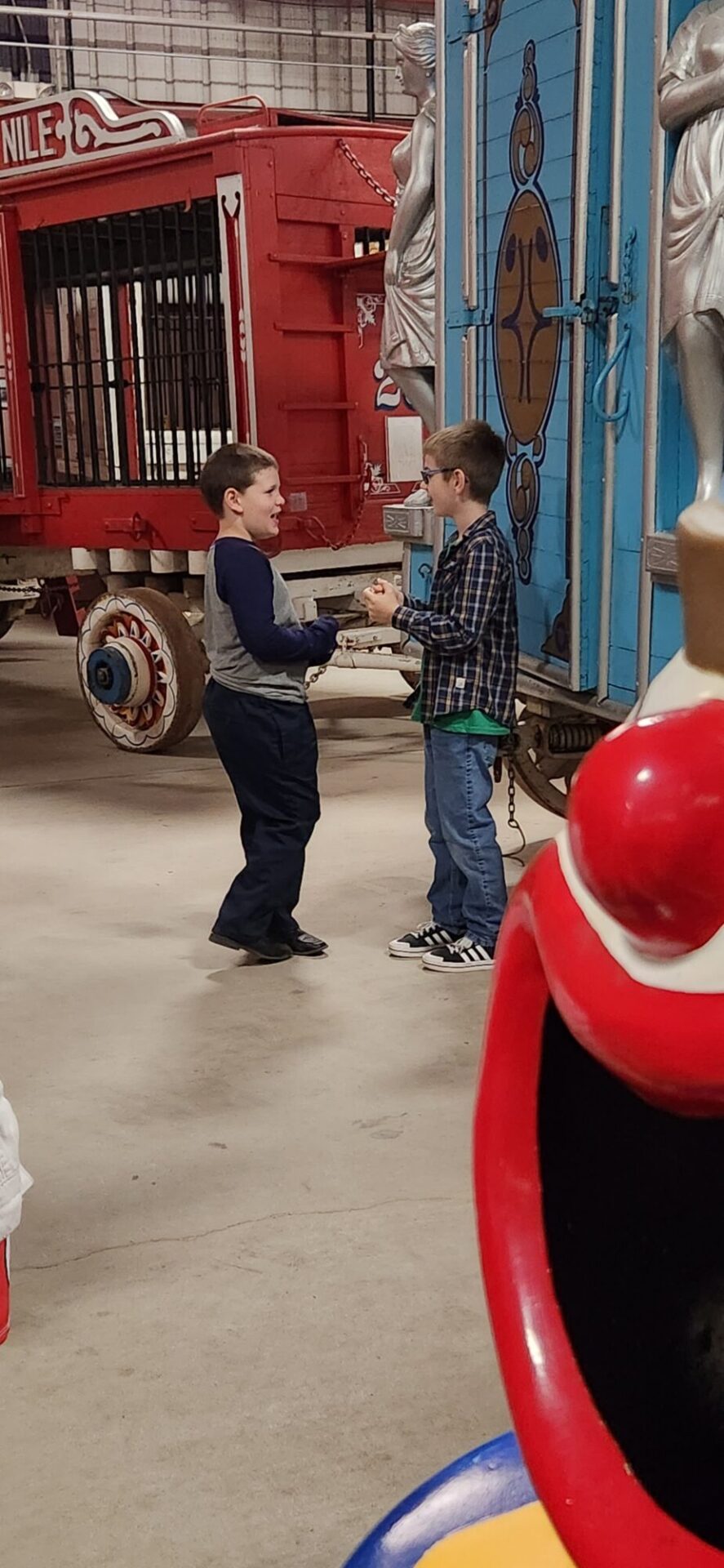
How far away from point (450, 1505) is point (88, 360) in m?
6.93

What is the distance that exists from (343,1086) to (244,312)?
4.18 meters

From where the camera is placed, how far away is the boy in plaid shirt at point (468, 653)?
4051 mm

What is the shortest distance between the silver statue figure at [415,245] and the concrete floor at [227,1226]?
5.22 feet

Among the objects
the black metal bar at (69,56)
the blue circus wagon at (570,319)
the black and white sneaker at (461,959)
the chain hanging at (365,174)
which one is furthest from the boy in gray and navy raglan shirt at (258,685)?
the black metal bar at (69,56)

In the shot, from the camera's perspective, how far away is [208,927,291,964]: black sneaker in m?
4.46

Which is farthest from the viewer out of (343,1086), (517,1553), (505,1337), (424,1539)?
(343,1086)

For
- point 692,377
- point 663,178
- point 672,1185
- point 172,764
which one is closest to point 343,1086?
point 692,377

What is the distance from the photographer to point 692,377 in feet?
10.8

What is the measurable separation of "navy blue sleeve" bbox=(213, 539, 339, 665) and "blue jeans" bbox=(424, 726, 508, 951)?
40cm

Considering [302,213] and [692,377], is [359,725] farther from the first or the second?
[692,377]

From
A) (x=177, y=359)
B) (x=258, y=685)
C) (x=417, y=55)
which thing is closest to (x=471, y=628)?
(x=258, y=685)

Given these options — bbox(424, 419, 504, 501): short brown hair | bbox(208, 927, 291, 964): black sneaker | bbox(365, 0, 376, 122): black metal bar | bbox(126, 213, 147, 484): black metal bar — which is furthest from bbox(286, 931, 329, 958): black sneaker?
bbox(365, 0, 376, 122): black metal bar

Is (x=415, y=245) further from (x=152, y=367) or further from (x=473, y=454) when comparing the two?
(x=152, y=367)

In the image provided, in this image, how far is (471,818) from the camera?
13.9ft
